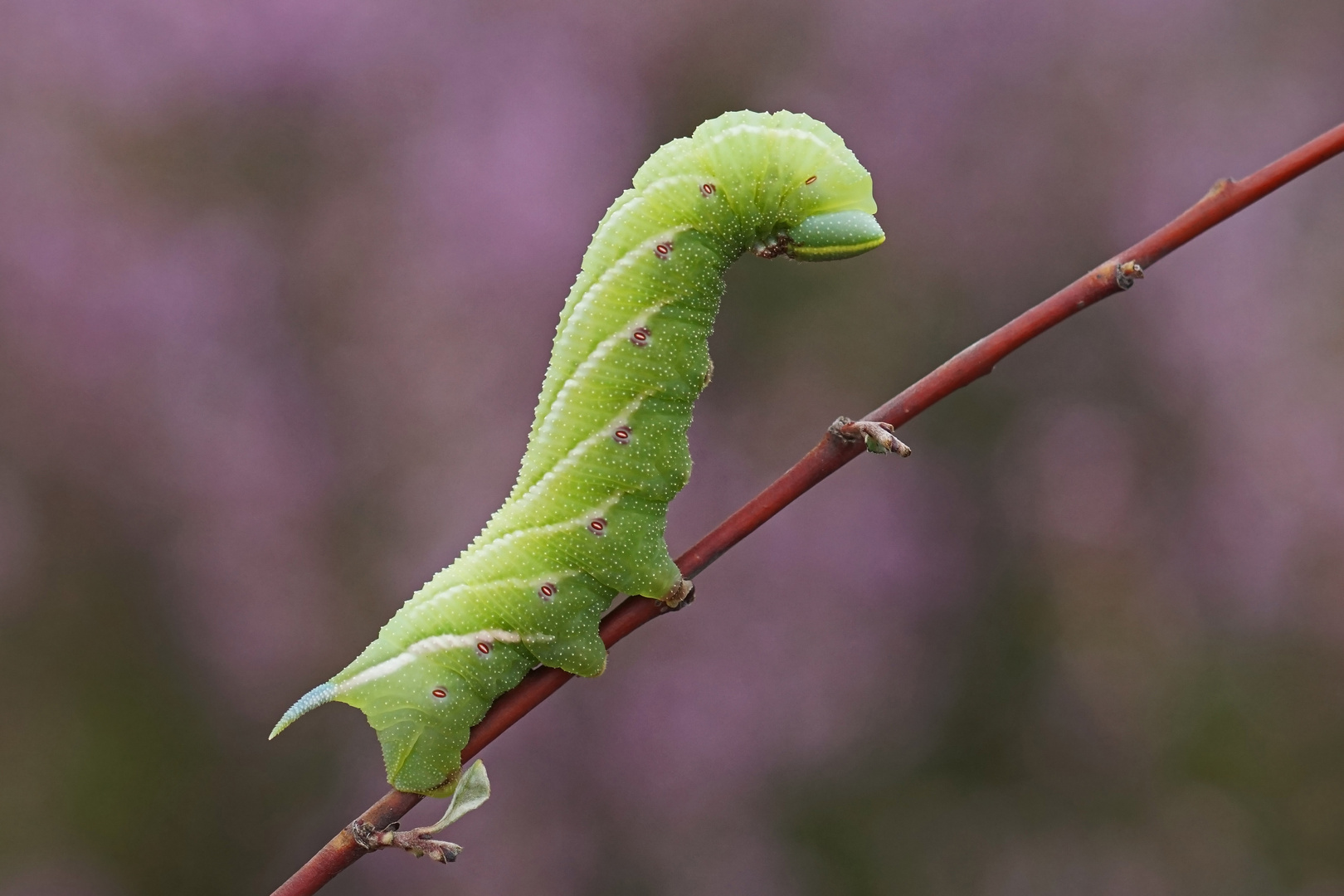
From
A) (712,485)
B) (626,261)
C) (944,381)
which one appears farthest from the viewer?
(712,485)

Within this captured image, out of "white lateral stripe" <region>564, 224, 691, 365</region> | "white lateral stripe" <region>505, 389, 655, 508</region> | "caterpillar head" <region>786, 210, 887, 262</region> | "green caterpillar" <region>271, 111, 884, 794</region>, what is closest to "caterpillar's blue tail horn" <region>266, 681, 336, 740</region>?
"green caterpillar" <region>271, 111, 884, 794</region>

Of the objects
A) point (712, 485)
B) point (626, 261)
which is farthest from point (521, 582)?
point (712, 485)

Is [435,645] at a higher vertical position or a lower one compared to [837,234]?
lower

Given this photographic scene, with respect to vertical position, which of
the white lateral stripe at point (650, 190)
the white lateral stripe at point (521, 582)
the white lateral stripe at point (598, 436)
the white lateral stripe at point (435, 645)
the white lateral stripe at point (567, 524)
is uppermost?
the white lateral stripe at point (650, 190)

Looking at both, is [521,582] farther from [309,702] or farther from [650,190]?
[650,190]

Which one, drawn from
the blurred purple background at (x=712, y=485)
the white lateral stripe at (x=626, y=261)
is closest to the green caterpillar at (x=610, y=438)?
the white lateral stripe at (x=626, y=261)

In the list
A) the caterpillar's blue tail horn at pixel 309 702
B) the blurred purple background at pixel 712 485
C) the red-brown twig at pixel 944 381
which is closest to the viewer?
the red-brown twig at pixel 944 381

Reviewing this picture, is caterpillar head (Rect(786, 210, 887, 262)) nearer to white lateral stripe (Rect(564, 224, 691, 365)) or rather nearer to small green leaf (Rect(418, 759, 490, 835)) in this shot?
white lateral stripe (Rect(564, 224, 691, 365))

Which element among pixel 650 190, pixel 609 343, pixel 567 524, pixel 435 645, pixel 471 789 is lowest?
pixel 471 789

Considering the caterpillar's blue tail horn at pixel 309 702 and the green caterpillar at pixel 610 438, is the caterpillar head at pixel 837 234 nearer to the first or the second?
the green caterpillar at pixel 610 438
